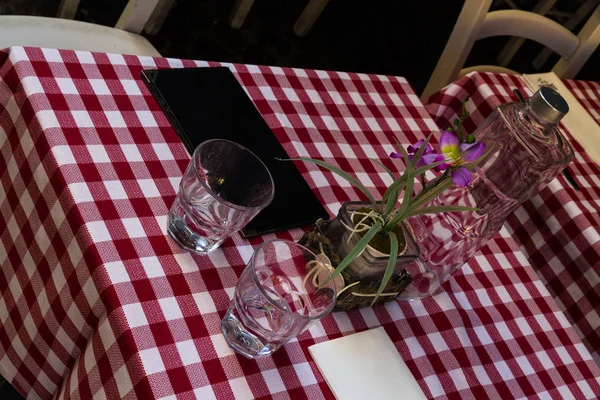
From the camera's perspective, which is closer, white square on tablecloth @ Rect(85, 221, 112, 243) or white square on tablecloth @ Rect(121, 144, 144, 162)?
white square on tablecloth @ Rect(85, 221, 112, 243)

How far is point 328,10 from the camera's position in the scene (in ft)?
10.6

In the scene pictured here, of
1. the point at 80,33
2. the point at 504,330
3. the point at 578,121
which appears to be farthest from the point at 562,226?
the point at 80,33

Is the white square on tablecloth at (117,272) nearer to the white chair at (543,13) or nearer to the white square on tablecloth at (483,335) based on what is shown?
the white square on tablecloth at (483,335)

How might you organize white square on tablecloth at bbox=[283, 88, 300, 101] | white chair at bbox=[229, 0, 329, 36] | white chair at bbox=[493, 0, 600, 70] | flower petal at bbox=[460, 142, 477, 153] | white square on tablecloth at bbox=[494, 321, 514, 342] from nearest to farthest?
flower petal at bbox=[460, 142, 477, 153] < white square on tablecloth at bbox=[494, 321, 514, 342] < white square on tablecloth at bbox=[283, 88, 300, 101] < white chair at bbox=[229, 0, 329, 36] < white chair at bbox=[493, 0, 600, 70]

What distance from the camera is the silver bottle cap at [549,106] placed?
0.97 metres

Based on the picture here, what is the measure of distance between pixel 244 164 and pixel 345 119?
381 mm

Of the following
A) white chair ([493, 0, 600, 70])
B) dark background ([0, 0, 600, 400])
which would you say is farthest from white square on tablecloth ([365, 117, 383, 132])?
white chair ([493, 0, 600, 70])

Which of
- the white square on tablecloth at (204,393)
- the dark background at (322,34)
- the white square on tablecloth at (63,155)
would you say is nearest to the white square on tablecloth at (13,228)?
the white square on tablecloth at (63,155)

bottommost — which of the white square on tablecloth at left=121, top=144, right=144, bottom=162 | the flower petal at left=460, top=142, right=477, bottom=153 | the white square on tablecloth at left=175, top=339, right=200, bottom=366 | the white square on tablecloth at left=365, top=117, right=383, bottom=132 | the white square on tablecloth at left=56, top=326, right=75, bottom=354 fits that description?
the white square on tablecloth at left=56, top=326, right=75, bottom=354

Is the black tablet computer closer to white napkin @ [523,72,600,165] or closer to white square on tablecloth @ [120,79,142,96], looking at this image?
white square on tablecloth @ [120,79,142,96]

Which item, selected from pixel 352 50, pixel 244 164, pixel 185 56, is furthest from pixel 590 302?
pixel 352 50

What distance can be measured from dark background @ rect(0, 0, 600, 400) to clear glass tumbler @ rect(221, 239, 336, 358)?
5.73 ft

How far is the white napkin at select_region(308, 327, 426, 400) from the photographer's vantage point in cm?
85

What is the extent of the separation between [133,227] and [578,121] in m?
1.26
